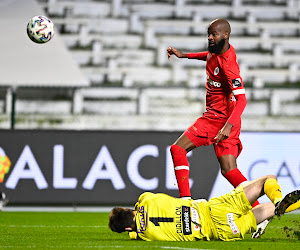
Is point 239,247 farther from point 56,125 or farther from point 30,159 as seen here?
point 56,125

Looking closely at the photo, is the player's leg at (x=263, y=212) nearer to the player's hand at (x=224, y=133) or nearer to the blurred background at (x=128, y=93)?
the player's hand at (x=224, y=133)

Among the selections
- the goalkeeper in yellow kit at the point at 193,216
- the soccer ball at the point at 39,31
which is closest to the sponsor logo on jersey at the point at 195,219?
the goalkeeper in yellow kit at the point at 193,216

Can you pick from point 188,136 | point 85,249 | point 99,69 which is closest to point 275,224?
point 188,136

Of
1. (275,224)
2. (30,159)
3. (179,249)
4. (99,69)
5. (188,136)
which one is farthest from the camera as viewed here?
(99,69)

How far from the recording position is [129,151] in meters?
12.5

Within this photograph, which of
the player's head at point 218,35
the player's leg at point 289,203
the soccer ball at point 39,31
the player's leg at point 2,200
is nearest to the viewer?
the player's leg at point 289,203

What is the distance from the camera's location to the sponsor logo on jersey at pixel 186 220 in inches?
254

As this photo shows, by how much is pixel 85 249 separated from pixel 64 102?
32.7 feet

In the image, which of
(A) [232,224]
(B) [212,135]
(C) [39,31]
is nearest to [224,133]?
(B) [212,135]

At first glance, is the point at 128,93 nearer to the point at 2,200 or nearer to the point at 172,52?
the point at 2,200

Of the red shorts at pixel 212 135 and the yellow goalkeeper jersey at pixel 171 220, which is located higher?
the red shorts at pixel 212 135

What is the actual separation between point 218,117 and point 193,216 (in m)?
1.80

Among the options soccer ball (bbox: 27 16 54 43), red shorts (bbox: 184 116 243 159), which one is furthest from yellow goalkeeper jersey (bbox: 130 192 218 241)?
soccer ball (bbox: 27 16 54 43)

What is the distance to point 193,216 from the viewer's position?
255 inches
